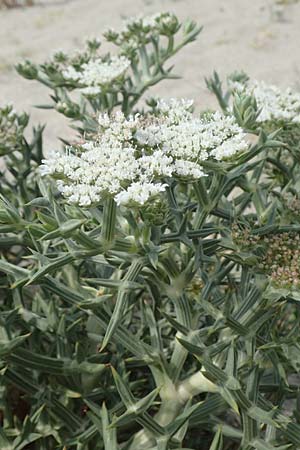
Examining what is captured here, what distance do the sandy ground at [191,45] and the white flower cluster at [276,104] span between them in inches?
85.6

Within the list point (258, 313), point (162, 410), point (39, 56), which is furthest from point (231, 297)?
point (39, 56)

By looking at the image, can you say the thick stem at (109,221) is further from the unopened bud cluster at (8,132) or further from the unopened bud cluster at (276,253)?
the unopened bud cluster at (8,132)

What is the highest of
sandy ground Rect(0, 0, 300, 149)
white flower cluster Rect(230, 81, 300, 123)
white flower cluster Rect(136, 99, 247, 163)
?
white flower cluster Rect(136, 99, 247, 163)

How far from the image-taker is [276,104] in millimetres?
2078

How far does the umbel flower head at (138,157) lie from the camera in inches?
52.1

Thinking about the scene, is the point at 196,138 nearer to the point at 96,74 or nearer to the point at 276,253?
the point at 276,253

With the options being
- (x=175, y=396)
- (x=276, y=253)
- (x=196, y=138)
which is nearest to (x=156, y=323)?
(x=175, y=396)

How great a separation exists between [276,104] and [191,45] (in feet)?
13.3

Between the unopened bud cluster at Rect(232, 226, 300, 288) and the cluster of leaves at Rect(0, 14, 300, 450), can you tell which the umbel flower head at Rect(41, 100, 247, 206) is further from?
the unopened bud cluster at Rect(232, 226, 300, 288)

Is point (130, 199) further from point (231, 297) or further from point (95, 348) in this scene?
point (95, 348)

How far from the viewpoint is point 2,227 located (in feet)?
4.68

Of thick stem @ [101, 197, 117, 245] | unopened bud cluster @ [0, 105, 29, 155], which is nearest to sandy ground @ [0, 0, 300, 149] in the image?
unopened bud cluster @ [0, 105, 29, 155]

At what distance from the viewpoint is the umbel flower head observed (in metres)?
1.32

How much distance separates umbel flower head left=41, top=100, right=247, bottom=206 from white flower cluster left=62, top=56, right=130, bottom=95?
629 millimetres
